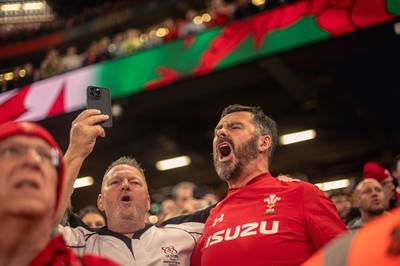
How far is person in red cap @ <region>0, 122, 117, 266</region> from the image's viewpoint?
4.88ft

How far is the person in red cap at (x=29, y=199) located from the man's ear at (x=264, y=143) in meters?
1.62

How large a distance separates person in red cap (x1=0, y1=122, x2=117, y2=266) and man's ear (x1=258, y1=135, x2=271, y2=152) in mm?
1618

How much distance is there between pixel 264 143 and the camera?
10.3 ft

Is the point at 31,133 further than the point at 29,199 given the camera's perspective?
Yes

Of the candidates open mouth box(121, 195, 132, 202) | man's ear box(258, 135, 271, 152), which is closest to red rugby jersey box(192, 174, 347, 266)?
man's ear box(258, 135, 271, 152)

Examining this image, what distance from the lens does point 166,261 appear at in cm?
275

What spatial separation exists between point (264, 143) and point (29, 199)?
184 cm

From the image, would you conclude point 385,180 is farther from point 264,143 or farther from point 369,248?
point 369,248

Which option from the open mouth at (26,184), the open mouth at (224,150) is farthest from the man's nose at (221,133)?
the open mouth at (26,184)

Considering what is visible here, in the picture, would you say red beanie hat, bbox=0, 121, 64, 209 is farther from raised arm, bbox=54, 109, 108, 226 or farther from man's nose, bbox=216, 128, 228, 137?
man's nose, bbox=216, 128, 228, 137

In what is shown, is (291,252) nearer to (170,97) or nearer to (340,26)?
(340,26)

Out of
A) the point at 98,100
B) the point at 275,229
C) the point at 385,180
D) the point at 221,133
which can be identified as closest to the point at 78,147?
the point at 98,100

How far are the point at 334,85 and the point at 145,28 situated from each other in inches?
245

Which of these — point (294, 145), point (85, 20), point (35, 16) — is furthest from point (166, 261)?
point (35, 16)
